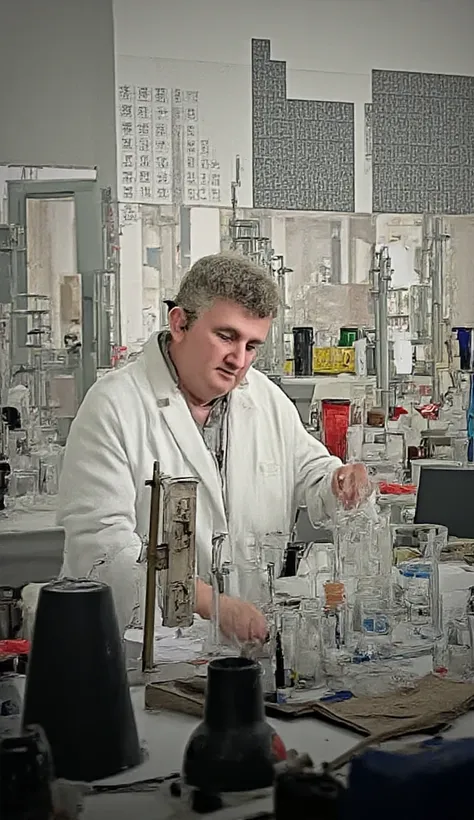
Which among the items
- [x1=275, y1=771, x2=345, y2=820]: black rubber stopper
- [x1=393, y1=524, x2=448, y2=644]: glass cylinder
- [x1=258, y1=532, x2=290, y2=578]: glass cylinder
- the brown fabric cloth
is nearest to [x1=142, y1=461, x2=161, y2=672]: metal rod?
the brown fabric cloth

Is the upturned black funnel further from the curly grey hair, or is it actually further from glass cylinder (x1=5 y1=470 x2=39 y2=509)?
glass cylinder (x1=5 y1=470 x2=39 y2=509)

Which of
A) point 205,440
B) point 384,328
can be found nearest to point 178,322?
point 205,440

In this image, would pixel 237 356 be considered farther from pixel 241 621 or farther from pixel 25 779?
pixel 25 779

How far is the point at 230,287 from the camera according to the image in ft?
8.11

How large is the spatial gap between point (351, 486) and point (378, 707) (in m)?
1.07

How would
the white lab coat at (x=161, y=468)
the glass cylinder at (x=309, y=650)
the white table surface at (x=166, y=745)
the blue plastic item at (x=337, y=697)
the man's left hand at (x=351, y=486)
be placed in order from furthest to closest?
the man's left hand at (x=351, y=486) → the white lab coat at (x=161, y=468) → the glass cylinder at (x=309, y=650) → the blue plastic item at (x=337, y=697) → the white table surface at (x=166, y=745)

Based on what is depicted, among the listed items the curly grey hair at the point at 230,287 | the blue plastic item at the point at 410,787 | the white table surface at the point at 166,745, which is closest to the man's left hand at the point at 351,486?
the curly grey hair at the point at 230,287

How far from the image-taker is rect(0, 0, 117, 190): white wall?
3814 mm

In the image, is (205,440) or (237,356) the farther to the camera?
(205,440)

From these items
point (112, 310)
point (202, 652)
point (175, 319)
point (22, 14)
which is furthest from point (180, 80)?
point (202, 652)

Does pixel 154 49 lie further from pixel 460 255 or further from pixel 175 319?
pixel 175 319

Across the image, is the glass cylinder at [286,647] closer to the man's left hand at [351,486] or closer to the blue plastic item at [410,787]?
the blue plastic item at [410,787]

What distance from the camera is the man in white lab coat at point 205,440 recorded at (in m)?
2.25

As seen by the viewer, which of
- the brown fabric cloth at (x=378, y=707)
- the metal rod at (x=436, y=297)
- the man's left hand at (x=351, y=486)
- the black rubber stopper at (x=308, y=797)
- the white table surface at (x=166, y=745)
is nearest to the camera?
the black rubber stopper at (x=308, y=797)
